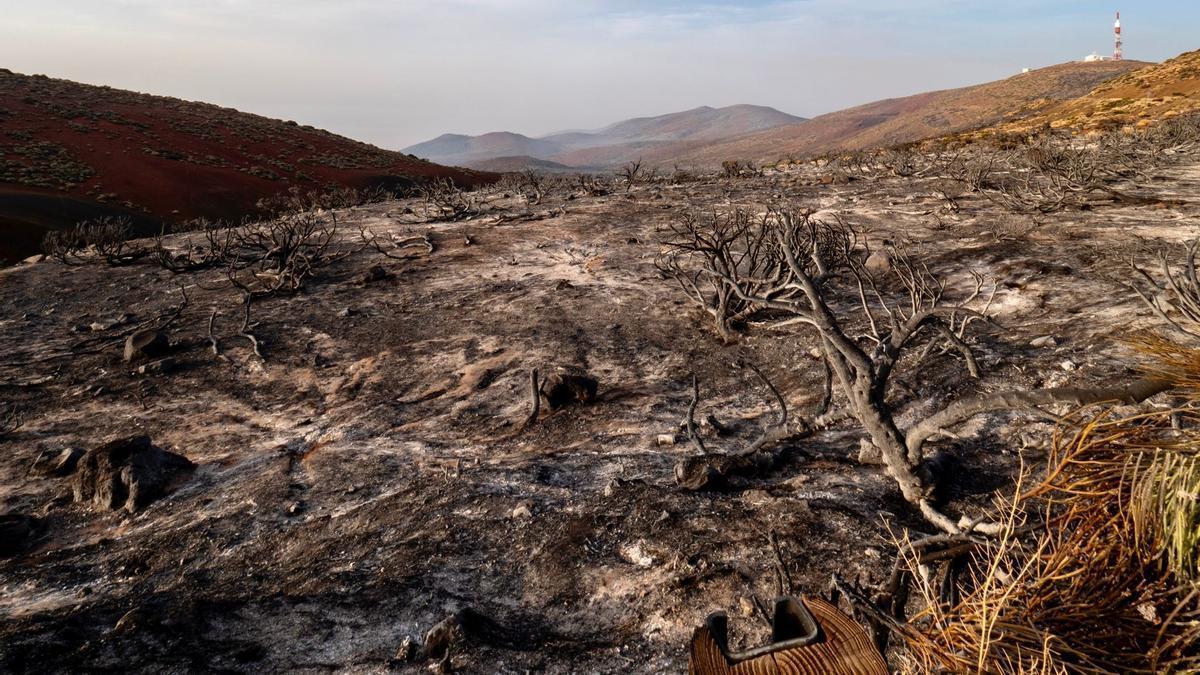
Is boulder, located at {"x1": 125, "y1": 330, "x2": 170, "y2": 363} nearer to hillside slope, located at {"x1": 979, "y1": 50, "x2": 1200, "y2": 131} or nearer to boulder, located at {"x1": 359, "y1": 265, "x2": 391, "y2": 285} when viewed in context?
boulder, located at {"x1": 359, "y1": 265, "x2": 391, "y2": 285}

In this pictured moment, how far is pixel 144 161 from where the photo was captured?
3109 centimetres

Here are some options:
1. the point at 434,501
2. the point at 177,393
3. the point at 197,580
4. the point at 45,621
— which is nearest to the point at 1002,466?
the point at 434,501

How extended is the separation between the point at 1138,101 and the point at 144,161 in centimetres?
4981

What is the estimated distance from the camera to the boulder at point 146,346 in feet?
25.1

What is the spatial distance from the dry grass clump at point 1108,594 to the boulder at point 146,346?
29.3ft

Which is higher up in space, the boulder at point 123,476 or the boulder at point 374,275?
the boulder at point 374,275

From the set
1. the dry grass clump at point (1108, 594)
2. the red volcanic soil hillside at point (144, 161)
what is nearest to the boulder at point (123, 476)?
the dry grass clump at point (1108, 594)

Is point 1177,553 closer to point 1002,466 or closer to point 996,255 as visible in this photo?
point 1002,466

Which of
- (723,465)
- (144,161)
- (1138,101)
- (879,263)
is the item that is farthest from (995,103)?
(723,465)

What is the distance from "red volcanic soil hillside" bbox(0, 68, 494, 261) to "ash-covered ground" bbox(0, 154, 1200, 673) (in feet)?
50.2

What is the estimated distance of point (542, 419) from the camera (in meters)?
5.89

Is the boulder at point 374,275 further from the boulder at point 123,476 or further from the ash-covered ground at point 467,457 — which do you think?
the boulder at point 123,476

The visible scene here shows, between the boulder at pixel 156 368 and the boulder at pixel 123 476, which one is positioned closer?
the boulder at pixel 123 476

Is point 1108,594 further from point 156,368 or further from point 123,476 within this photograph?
point 156,368
